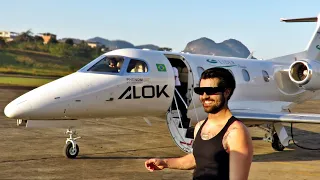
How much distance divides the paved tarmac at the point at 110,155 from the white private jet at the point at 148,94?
70 centimetres

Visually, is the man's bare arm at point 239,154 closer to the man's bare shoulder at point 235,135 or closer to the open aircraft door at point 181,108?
the man's bare shoulder at point 235,135

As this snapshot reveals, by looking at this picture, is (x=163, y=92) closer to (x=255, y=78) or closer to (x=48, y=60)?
(x=255, y=78)

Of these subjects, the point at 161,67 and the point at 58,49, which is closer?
the point at 161,67

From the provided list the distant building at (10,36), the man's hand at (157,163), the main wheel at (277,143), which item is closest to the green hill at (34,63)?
the distant building at (10,36)

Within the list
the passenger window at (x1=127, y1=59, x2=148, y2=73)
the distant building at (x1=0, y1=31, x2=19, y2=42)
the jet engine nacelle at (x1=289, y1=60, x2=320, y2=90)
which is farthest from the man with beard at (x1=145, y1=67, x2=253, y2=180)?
the distant building at (x1=0, y1=31, x2=19, y2=42)

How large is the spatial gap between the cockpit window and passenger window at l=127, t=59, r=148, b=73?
0.26 metres

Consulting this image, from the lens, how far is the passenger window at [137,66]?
10.3 meters

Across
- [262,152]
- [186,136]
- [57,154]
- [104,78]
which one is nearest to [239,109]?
[262,152]

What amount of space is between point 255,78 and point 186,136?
4150 millimetres

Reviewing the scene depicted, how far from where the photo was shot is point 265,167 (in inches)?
374

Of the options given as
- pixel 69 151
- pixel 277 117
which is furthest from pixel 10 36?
pixel 277 117

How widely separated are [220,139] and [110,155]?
7.52m

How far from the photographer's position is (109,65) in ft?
32.9

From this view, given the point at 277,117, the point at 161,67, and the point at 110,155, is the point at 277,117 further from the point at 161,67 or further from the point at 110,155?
the point at 110,155
